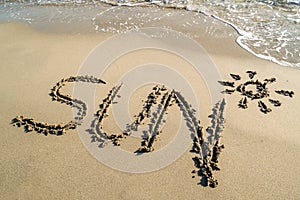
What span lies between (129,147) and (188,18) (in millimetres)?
5202

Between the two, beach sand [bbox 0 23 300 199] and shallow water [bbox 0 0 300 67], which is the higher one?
shallow water [bbox 0 0 300 67]

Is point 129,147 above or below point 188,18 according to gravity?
below

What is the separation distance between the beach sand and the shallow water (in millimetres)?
1220

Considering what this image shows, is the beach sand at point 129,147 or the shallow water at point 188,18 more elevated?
the shallow water at point 188,18

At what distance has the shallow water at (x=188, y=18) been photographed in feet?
22.2

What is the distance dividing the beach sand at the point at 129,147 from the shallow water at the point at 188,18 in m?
1.22

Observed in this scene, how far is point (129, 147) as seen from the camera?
4.08 m

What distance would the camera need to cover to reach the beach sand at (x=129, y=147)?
3496 millimetres

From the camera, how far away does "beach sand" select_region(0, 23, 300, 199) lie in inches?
138

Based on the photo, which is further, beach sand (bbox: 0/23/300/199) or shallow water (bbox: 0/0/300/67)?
→ shallow water (bbox: 0/0/300/67)

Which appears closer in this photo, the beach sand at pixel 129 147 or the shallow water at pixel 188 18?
the beach sand at pixel 129 147

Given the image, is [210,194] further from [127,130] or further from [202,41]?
[202,41]

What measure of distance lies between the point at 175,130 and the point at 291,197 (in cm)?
177

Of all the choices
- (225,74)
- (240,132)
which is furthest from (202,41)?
(240,132)
